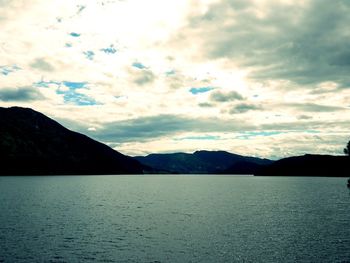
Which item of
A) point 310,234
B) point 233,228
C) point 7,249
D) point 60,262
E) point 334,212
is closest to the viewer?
point 60,262

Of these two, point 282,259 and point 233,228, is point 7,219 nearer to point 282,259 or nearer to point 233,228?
point 233,228

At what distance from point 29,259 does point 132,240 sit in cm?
2343

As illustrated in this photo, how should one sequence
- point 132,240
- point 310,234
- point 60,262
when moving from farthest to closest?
point 310,234, point 132,240, point 60,262

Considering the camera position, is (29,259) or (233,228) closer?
(29,259)

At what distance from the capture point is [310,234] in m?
81.4

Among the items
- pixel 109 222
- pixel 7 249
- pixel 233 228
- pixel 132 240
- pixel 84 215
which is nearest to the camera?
pixel 7 249

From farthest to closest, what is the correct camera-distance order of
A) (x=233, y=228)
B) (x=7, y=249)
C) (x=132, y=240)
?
(x=233, y=228)
(x=132, y=240)
(x=7, y=249)

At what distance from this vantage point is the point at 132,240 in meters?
75.6

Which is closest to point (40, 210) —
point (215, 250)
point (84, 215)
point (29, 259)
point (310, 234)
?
point (84, 215)

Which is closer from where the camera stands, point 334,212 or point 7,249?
point 7,249

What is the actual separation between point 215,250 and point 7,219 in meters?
69.3

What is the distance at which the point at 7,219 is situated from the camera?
101m

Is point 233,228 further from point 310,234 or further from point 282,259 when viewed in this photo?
point 282,259

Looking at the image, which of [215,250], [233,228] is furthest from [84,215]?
[215,250]
